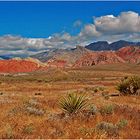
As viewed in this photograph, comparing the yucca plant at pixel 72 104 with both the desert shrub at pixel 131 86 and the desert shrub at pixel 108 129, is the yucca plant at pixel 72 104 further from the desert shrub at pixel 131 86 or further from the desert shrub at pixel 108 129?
the desert shrub at pixel 131 86

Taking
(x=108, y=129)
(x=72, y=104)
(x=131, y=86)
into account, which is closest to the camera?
(x=108, y=129)

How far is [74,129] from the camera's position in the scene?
12289mm

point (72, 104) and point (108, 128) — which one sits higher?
point (72, 104)

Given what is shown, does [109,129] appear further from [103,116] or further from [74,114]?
[74,114]

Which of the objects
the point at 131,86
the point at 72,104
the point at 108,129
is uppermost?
the point at 131,86

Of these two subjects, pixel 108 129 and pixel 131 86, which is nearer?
pixel 108 129

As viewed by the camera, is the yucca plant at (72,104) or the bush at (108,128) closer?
the bush at (108,128)

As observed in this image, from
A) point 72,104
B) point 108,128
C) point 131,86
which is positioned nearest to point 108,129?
point 108,128

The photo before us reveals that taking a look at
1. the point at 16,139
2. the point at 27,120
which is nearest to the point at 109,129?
the point at 16,139

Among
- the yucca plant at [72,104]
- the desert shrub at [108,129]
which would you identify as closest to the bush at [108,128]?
the desert shrub at [108,129]

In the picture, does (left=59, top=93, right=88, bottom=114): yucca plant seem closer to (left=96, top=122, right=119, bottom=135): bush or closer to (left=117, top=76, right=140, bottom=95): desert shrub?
(left=96, top=122, right=119, bottom=135): bush

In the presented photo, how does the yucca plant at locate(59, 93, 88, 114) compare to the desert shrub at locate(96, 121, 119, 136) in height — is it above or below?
above

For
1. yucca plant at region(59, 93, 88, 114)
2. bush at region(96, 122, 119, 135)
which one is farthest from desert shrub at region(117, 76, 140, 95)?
bush at region(96, 122, 119, 135)

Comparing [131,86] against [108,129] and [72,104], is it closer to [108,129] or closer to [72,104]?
→ [72,104]
